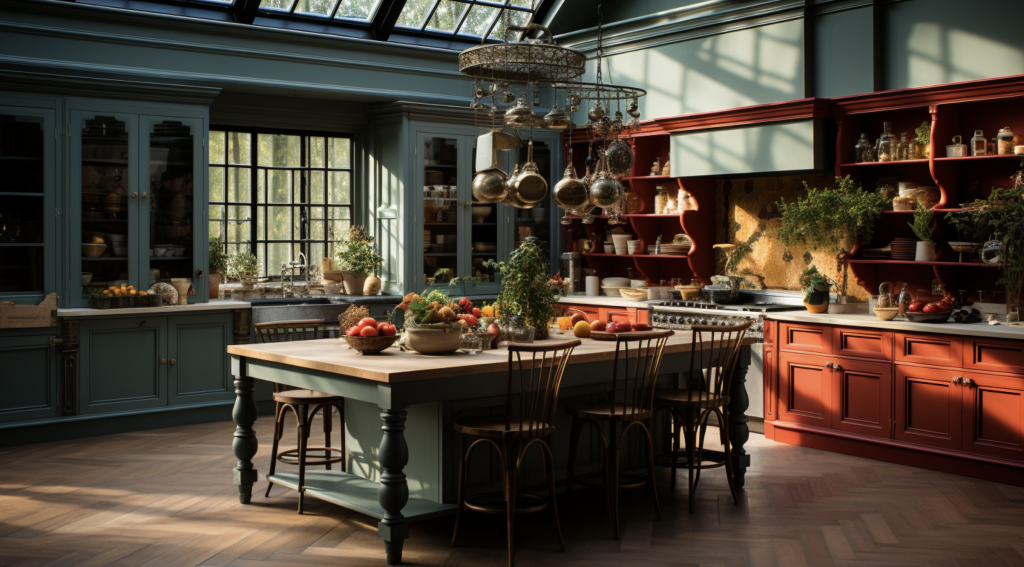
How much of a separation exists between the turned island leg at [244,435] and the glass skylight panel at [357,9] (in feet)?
13.7

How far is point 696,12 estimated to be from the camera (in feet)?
25.9

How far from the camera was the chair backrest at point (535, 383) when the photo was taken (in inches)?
165

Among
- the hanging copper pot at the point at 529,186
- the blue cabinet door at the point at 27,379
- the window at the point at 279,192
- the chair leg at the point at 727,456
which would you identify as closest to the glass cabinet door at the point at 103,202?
the blue cabinet door at the point at 27,379

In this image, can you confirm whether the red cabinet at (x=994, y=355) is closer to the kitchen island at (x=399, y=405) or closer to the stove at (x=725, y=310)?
the kitchen island at (x=399, y=405)

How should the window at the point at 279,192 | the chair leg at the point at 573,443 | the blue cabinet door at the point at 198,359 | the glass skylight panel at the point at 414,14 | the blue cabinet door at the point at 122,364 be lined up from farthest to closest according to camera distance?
the glass skylight panel at the point at 414,14, the window at the point at 279,192, the blue cabinet door at the point at 198,359, the blue cabinet door at the point at 122,364, the chair leg at the point at 573,443

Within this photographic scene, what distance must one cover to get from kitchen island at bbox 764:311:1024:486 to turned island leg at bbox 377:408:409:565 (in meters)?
3.43

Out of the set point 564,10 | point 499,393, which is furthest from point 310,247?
point 499,393

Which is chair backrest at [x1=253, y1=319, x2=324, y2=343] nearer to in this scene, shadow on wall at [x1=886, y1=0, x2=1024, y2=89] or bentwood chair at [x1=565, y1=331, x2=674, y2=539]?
bentwood chair at [x1=565, y1=331, x2=674, y2=539]

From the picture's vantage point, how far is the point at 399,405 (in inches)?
161

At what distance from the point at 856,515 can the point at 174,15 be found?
596 centimetres

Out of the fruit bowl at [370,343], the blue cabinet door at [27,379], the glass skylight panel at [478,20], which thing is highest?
the glass skylight panel at [478,20]

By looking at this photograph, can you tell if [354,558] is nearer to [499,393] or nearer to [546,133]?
[499,393]

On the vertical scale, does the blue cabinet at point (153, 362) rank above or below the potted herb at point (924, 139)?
below

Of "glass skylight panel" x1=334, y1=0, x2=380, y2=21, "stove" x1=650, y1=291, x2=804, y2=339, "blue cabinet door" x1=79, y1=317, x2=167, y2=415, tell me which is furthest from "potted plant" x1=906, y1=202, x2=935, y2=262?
"blue cabinet door" x1=79, y1=317, x2=167, y2=415
